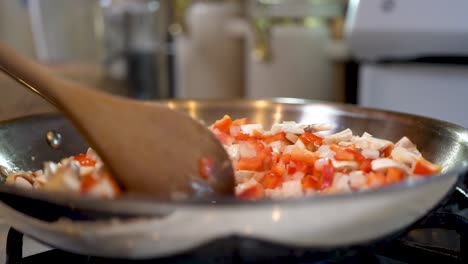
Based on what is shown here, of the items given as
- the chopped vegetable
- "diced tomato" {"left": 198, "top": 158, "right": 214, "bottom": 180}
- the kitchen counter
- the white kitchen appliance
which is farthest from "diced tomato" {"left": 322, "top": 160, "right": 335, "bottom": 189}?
the white kitchen appliance

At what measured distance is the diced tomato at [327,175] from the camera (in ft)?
1.65

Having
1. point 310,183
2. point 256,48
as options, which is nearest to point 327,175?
point 310,183

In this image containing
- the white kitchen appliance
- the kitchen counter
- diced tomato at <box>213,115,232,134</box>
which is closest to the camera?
diced tomato at <box>213,115,232,134</box>

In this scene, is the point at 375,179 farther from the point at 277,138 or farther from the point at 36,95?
the point at 36,95

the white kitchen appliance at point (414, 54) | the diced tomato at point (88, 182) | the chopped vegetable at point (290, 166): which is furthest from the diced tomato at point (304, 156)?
the white kitchen appliance at point (414, 54)

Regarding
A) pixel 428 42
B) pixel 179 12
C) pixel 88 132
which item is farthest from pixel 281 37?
pixel 88 132

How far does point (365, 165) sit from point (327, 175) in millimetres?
48

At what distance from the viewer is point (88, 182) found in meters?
0.43

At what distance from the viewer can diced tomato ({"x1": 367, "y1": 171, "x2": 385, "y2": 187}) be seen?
471 millimetres

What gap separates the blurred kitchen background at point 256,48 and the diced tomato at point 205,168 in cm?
38

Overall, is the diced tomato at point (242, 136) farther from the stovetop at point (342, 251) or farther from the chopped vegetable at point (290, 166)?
the stovetop at point (342, 251)

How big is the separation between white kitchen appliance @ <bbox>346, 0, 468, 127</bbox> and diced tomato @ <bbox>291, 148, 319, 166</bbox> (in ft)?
2.13

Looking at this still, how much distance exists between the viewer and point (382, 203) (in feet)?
1.22

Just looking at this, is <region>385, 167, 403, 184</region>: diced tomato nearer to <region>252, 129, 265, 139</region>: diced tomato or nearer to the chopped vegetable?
the chopped vegetable
